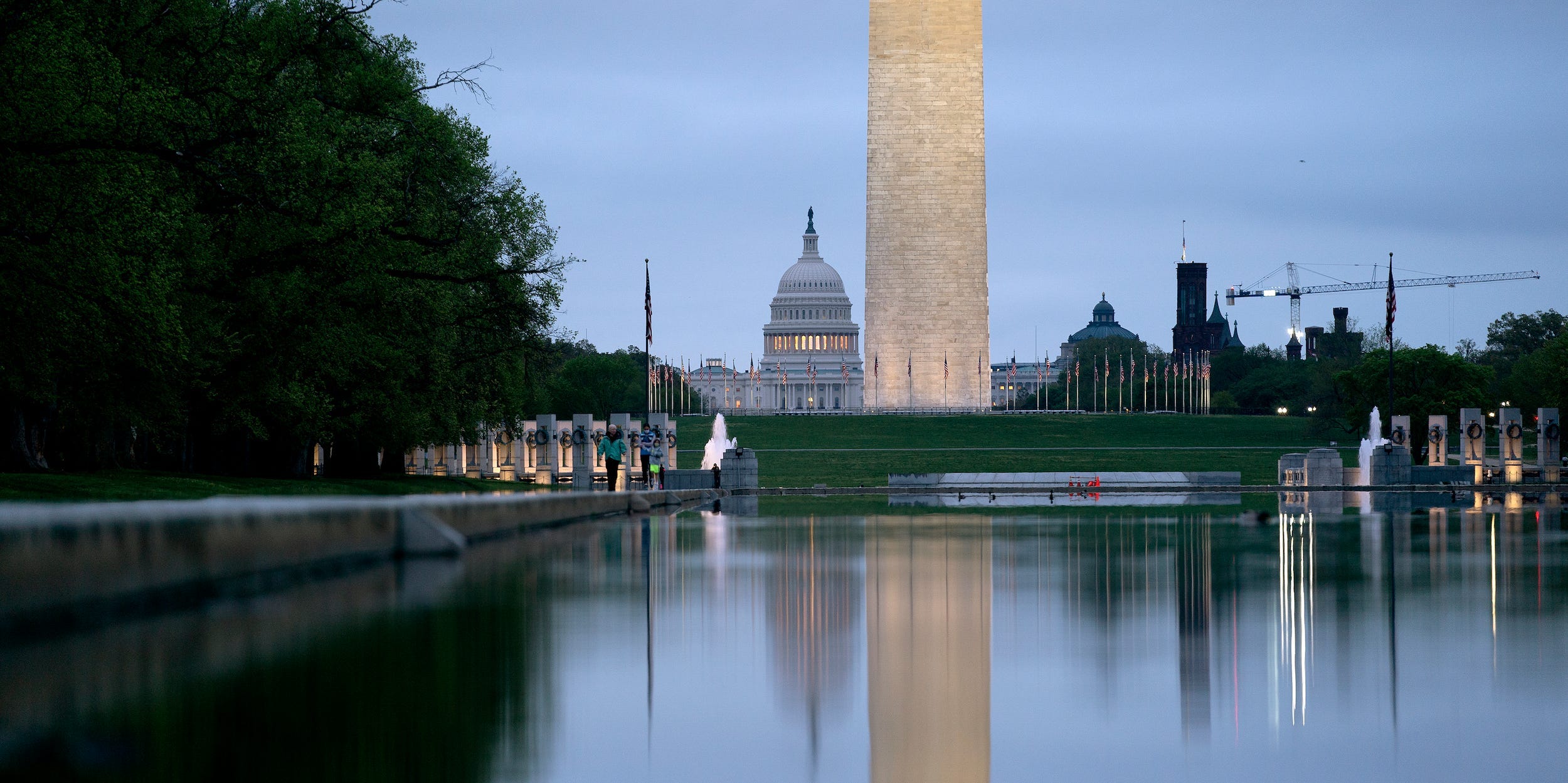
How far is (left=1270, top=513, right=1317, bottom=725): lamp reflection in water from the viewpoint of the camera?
625 centimetres

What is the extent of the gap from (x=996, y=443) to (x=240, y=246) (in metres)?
52.2

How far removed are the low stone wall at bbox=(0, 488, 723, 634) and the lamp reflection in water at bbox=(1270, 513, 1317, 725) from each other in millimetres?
5160

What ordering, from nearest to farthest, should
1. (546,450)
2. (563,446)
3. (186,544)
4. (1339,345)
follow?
(186,544), (546,450), (563,446), (1339,345)

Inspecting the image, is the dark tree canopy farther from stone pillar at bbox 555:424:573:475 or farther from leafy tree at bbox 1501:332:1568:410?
stone pillar at bbox 555:424:573:475

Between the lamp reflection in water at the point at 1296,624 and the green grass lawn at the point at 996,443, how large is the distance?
123 ft

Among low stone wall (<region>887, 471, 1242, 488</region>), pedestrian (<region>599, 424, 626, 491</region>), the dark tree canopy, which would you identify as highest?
the dark tree canopy

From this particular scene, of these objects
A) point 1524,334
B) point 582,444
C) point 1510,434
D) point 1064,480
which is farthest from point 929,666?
point 1524,334

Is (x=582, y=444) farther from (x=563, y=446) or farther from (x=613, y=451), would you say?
(x=613, y=451)

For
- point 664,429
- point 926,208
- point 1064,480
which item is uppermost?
point 926,208

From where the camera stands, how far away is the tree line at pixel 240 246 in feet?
70.5

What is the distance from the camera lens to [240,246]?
2912cm

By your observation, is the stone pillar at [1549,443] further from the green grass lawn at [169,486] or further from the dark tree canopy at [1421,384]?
the green grass lawn at [169,486]

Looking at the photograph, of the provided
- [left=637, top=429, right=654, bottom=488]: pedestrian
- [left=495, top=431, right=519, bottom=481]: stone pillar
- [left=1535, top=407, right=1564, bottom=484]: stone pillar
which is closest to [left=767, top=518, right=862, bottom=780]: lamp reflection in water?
[left=637, top=429, right=654, bottom=488]: pedestrian

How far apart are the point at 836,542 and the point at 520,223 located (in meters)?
26.3
